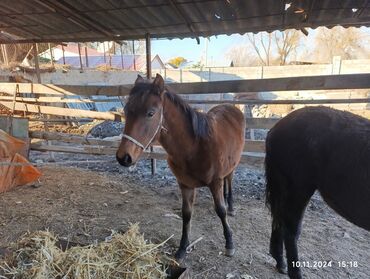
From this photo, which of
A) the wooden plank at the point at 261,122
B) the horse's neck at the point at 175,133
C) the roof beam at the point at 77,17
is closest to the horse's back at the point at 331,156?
the horse's neck at the point at 175,133

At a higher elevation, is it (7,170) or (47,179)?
(7,170)

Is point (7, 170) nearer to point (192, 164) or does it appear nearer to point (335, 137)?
point (192, 164)

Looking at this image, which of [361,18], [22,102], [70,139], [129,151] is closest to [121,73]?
[22,102]

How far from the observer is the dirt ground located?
2.79m

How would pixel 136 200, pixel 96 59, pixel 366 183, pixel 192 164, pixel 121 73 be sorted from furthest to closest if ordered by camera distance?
pixel 96 59, pixel 121 73, pixel 136 200, pixel 192 164, pixel 366 183

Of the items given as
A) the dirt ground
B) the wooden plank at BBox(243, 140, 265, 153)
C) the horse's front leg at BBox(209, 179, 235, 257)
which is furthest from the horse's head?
the wooden plank at BBox(243, 140, 265, 153)

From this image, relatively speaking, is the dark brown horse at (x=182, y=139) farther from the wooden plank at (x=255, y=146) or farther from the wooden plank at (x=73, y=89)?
the wooden plank at (x=73, y=89)

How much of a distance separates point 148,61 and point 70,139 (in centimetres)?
200

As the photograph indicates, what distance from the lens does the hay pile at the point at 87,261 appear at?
191 cm

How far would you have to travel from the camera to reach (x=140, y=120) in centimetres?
226

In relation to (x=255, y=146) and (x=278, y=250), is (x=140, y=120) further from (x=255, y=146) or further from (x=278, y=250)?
(x=255, y=146)

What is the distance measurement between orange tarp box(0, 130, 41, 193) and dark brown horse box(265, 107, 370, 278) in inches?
132

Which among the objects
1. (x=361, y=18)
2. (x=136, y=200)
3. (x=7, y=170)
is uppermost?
(x=361, y=18)

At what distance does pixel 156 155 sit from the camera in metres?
4.87
